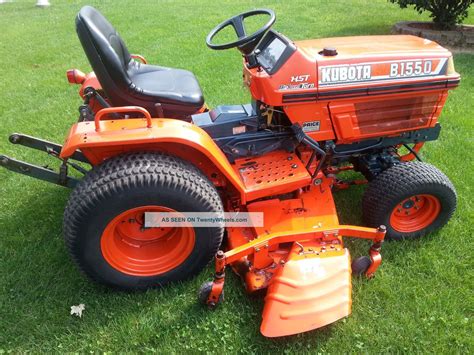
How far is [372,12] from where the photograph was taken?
8570 millimetres

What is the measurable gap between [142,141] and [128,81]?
0.59 m

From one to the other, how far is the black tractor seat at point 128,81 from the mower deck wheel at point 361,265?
1.34 m

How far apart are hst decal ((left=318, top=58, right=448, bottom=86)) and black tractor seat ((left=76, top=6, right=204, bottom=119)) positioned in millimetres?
831

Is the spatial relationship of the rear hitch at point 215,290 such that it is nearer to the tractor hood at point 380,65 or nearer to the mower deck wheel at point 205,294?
the mower deck wheel at point 205,294

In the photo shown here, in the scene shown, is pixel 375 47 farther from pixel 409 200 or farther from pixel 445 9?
pixel 445 9

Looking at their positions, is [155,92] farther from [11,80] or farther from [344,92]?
[11,80]

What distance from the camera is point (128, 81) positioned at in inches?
96.6

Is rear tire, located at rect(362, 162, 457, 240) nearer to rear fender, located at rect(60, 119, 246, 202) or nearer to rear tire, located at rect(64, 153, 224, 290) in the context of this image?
rear fender, located at rect(60, 119, 246, 202)

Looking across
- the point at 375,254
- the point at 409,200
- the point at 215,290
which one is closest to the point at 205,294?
the point at 215,290

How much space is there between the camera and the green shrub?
22.0 feet

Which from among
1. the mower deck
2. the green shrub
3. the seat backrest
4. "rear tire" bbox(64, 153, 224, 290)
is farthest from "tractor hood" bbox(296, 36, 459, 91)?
the green shrub

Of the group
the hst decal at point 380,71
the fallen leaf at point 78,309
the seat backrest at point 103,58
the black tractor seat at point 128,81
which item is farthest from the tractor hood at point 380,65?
the fallen leaf at point 78,309

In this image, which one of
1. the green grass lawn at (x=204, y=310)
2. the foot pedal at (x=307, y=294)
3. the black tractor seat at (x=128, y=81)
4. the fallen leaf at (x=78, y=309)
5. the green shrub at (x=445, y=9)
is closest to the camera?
the foot pedal at (x=307, y=294)

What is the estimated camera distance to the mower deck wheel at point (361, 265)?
2314 millimetres
